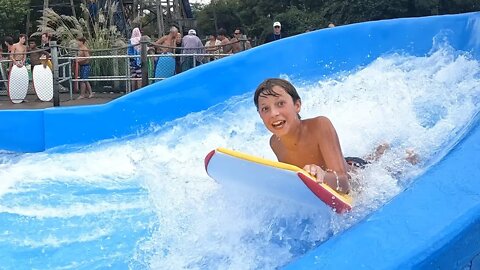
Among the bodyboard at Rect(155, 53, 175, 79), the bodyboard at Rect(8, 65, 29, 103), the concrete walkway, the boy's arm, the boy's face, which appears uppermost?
the boy's face

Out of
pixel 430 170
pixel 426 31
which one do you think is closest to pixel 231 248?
pixel 430 170

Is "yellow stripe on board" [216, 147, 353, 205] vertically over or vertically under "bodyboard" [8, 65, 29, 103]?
over

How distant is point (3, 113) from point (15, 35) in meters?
13.5

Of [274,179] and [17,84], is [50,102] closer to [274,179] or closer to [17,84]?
[17,84]

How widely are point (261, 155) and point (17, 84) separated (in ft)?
14.1

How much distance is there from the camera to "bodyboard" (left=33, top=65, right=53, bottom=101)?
6871 millimetres

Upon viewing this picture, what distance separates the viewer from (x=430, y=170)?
1976 millimetres

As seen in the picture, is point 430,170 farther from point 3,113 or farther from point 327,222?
point 3,113

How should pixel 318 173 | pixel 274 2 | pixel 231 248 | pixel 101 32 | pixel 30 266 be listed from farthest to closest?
pixel 274 2
pixel 101 32
pixel 30 266
pixel 231 248
pixel 318 173

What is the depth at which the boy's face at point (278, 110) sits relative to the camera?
7.07 ft

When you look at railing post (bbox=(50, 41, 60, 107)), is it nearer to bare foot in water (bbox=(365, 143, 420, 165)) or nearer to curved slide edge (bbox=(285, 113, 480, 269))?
bare foot in water (bbox=(365, 143, 420, 165))

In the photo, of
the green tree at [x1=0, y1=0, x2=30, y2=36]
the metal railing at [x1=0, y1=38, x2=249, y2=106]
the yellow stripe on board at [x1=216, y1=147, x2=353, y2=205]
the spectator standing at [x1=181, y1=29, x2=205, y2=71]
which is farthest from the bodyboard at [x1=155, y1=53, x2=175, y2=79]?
the green tree at [x1=0, y1=0, x2=30, y2=36]

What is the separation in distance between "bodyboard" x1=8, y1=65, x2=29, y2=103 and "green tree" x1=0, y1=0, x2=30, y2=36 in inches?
406

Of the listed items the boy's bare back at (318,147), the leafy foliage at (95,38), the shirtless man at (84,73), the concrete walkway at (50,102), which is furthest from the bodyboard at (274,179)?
the leafy foliage at (95,38)
